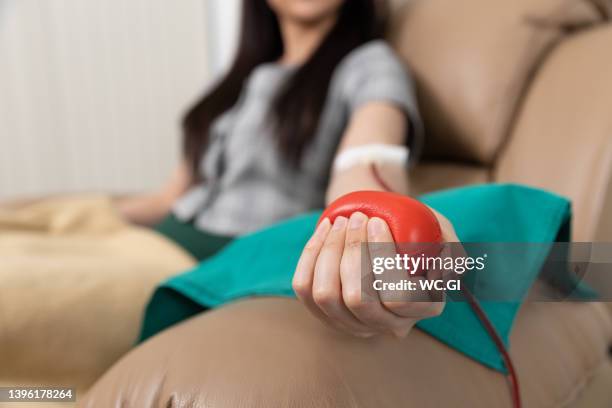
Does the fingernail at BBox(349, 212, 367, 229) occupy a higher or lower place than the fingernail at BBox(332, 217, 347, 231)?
higher

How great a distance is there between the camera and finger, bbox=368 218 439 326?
0.35 m

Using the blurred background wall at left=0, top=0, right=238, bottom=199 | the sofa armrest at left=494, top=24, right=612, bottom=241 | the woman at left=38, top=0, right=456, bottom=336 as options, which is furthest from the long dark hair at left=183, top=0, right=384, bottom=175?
the blurred background wall at left=0, top=0, right=238, bottom=199

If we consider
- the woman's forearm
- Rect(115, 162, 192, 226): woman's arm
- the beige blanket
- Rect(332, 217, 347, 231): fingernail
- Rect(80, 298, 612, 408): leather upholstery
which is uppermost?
Rect(332, 217, 347, 231): fingernail

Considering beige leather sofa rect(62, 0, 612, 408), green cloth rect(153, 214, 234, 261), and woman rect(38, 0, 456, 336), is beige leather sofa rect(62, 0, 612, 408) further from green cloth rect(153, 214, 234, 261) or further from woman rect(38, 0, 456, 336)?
green cloth rect(153, 214, 234, 261)

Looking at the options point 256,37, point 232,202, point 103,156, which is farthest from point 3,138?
Answer: point 232,202

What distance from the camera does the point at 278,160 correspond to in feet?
3.23

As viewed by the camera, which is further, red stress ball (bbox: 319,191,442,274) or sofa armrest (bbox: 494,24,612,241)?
sofa armrest (bbox: 494,24,612,241)

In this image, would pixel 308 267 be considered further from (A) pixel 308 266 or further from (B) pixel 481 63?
(B) pixel 481 63

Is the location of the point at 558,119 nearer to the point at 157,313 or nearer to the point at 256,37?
the point at 157,313

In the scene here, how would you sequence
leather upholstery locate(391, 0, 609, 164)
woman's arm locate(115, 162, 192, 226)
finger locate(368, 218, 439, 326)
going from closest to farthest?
finger locate(368, 218, 439, 326) → leather upholstery locate(391, 0, 609, 164) → woman's arm locate(115, 162, 192, 226)

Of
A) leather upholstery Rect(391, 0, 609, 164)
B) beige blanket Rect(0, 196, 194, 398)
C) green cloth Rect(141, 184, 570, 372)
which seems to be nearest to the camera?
green cloth Rect(141, 184, 570, 372)

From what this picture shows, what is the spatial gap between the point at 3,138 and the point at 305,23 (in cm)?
117

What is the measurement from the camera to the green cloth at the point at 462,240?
0.50 meters

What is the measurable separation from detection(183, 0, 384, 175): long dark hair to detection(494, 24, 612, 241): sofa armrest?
316 mm
